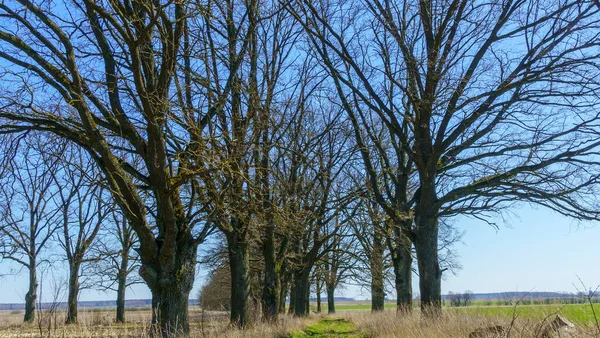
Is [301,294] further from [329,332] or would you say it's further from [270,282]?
[329,332]

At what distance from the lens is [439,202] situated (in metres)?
11.5

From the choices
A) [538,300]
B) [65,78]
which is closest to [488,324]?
[538,300]

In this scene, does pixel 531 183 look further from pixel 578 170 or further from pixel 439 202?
pixel 439 202

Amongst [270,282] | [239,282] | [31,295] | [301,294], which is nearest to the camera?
[239,282]

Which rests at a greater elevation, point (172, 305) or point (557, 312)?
point (557, 312)

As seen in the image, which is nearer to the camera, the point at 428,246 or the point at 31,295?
the point at 428,246

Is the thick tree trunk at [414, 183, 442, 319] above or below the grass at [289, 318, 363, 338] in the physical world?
above

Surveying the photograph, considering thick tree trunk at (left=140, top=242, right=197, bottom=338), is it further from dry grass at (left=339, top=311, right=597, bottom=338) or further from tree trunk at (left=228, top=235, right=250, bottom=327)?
tree trunk at (left=228, top=235, right=250, bottom=327)

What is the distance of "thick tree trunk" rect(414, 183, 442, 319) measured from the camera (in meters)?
11.3

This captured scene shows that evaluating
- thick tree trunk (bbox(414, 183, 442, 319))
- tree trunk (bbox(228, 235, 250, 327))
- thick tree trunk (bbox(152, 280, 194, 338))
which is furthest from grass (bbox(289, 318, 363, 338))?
thick tree trunk (bbox(152, 280, 194, 338))

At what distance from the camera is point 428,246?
1155 cm

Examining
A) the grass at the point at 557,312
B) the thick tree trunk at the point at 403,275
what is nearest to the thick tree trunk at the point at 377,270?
the thick tree trunk at the point at 403,275

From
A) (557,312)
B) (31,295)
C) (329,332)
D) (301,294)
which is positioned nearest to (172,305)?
(557,312)

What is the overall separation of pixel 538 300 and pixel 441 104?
4329 mm
